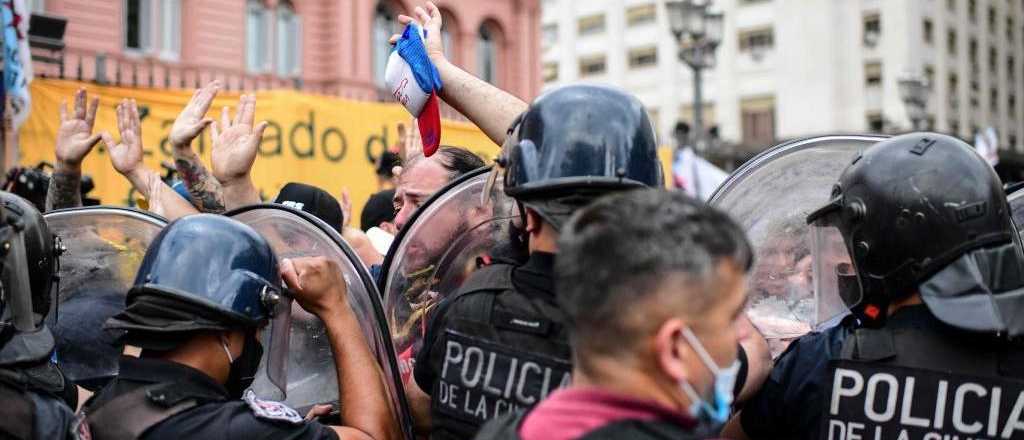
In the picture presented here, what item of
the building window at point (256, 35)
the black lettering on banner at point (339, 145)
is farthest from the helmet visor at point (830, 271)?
the building window at point (256, 35)

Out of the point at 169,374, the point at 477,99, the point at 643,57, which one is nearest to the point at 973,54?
the point at 643,57

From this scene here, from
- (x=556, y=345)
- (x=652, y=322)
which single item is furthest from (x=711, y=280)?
(x=556, y=345)

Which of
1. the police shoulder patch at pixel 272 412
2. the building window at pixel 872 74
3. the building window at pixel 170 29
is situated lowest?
the police shoulder patch at pixel 272 412

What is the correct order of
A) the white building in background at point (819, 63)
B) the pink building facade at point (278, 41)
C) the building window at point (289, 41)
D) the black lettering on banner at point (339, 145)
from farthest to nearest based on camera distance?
the white building in background at point (819, 63) < the building window at point (289, 41) < the pink building facade at point (278, 41) < the black lettering on banner at point (339, 145)

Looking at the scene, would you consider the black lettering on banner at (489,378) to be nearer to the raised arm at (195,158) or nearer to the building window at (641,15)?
the raised arm at (195,158)

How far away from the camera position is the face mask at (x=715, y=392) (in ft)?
4.54

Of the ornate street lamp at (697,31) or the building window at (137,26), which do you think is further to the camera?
the building window at (137,26)

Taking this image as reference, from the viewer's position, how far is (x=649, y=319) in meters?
1.37

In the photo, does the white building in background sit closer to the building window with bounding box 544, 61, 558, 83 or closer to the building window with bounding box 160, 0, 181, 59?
the building window with bounding box 544, 61, 558, 83

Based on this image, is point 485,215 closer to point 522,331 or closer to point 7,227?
point 522,331

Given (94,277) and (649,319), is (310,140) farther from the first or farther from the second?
(649,319)

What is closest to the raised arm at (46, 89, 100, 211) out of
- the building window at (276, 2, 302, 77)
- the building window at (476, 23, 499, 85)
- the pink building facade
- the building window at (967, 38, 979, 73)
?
the pink building facade

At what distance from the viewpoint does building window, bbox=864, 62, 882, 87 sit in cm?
4116

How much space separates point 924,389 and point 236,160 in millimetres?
2511
